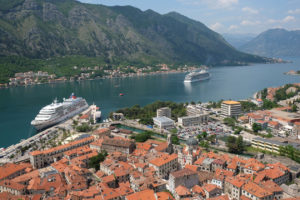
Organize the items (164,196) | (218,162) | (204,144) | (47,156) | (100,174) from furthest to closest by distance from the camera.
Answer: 1. (204,144)
2. (47,156)
3. (218,162)
4. (100,174)
5. (164,196)

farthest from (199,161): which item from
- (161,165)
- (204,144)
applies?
(204,144)

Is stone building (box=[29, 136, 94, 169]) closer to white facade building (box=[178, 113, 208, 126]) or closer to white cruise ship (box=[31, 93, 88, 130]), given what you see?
white cruise ship (box=[31, 93, 88, 130])

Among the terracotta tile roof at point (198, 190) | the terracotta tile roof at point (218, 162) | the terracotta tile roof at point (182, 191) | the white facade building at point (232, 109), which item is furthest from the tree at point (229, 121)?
the terracotta tile roof at point (182, 191)

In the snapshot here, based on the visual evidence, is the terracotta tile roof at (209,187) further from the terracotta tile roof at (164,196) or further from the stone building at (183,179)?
the terracotta tile roof at (164,196)

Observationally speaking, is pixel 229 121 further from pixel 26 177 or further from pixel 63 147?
pixel 26 177

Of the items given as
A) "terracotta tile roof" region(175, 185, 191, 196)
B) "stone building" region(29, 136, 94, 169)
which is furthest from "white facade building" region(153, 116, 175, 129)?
"terracotta tile roof" region(175, 185, 191, 196)

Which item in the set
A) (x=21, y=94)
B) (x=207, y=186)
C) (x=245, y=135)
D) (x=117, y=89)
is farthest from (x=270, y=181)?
(x=21, y=94)
